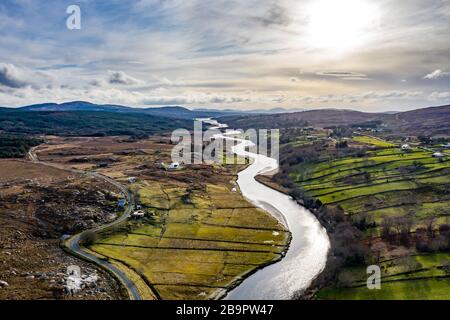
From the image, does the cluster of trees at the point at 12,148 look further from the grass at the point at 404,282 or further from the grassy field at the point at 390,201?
the grass at the point at 404,282

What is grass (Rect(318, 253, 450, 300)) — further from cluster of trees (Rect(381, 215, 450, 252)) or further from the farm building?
the farm building

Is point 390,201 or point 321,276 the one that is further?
point 390,201

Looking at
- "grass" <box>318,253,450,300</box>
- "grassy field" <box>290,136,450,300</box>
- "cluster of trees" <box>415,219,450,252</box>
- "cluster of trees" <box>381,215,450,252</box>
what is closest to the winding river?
"grassy field" <box>290,136,450,300</box>

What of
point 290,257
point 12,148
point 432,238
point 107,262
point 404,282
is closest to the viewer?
point 404,282

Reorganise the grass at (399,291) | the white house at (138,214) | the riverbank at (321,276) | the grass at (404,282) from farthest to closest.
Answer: the white house at (138,214) → the riverbank at (321,276) → the grass at (404,282) → the grass at (399,291)

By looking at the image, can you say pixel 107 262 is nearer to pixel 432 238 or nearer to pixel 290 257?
pixel 290 257

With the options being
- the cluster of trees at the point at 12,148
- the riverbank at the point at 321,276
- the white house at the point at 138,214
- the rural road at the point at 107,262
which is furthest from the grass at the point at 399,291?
the cluster of trees at the point at 12,148

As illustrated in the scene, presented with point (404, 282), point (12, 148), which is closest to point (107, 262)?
point (404, 282)
